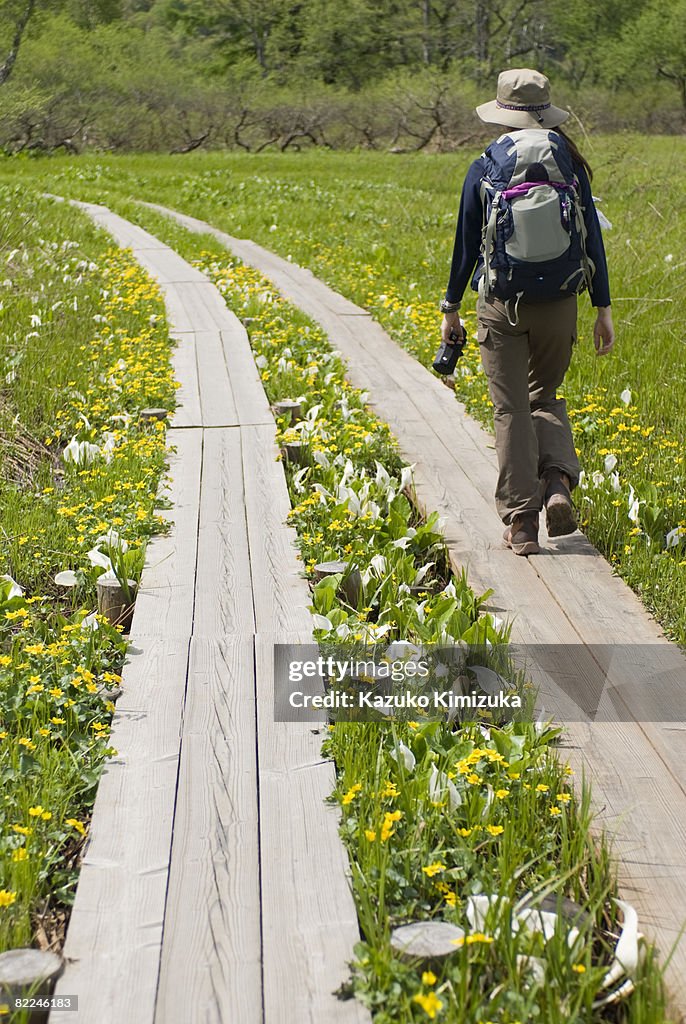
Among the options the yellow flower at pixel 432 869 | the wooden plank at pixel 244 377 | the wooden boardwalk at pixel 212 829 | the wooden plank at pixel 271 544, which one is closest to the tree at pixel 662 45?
the wooden plank at pixel 244 377

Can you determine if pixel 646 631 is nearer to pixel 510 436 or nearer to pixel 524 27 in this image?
pixel 510 436

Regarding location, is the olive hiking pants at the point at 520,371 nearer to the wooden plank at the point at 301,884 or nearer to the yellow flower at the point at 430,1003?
the wooden plank at the point at 301,884

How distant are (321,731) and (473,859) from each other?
28.4 inches

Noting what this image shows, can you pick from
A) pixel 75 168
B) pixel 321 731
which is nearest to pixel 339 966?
pixel 321 731

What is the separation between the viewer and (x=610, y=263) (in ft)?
38.9

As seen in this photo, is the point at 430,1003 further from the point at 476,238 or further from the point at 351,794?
the point at 476,238

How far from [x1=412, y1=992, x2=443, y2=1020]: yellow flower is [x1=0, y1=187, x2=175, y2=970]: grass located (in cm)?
91

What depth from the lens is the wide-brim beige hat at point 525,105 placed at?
169 inches

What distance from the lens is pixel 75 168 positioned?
27250mm

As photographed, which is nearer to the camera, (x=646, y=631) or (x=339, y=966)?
(x=339, y=966)

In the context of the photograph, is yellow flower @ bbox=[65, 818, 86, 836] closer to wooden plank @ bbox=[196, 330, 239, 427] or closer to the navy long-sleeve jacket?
the navy long-sleeve jacket

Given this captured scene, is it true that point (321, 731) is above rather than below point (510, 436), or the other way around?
below

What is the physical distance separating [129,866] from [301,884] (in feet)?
1.40

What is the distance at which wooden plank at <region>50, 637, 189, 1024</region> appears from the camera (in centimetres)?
217
